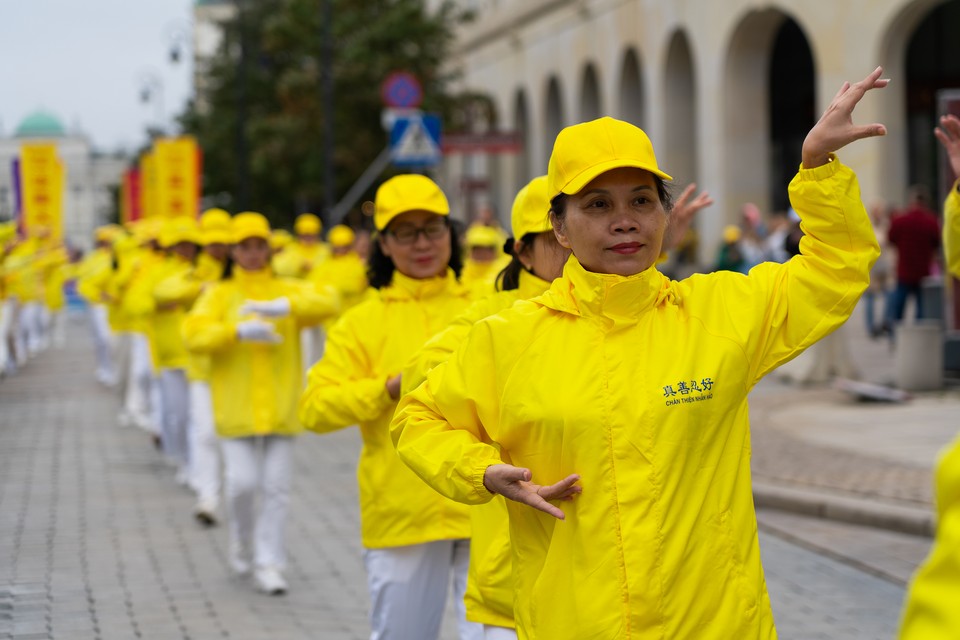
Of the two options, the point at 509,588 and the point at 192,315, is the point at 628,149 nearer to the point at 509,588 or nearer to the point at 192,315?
the point at 509,588

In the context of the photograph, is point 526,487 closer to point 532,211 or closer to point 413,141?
point 532,211

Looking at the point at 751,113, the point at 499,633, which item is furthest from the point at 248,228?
the point at 751,113

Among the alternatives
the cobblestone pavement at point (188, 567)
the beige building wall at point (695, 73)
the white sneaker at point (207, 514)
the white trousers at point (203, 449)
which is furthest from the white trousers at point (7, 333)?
the white sneaker at point (207, 514)

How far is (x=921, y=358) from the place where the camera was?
661 inches

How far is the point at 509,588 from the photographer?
14.8 ft

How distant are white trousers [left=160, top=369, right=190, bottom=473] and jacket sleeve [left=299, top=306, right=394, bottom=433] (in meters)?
7.74

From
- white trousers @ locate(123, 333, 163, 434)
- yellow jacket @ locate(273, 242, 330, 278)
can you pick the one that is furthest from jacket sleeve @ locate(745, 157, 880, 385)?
yellow jacket @ locate(273, 242, 330, 278)

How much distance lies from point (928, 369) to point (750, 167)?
18.1 metres

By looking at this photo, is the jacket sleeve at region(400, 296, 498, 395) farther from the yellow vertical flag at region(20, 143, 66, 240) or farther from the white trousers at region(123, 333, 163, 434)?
the yellow vertical flag at region(20, 143, 66, 240)

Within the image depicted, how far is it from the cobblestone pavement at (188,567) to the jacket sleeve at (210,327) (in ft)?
4.30

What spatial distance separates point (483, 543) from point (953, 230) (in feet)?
6.24

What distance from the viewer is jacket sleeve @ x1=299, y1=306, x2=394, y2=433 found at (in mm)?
5770

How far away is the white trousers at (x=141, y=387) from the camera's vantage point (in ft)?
55.2

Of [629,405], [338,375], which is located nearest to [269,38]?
[338,375]
